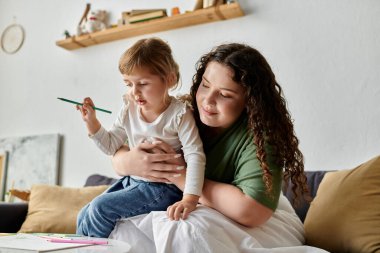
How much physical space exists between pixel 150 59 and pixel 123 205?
469mm

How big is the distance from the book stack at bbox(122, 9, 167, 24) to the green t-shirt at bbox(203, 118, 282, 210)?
1.64m

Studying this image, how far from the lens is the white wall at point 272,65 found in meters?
2.26

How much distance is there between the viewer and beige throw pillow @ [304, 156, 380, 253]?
146 cm

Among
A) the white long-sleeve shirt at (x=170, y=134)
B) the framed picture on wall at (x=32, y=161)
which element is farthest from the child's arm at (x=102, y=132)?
the framed picture on wall at (x=32, y=161)

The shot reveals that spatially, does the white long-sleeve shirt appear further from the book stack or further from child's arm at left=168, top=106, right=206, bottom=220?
the book stack

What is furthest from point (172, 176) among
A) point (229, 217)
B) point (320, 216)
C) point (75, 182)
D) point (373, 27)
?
point (75, 182)

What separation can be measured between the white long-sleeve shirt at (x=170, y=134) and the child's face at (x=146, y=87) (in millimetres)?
59

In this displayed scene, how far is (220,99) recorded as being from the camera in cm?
125

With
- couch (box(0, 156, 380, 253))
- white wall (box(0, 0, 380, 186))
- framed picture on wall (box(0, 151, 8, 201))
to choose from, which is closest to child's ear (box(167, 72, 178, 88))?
couch (box(0, 156, 380, 253))

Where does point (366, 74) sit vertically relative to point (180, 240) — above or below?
above

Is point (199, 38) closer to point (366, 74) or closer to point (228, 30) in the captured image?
point (228, 30)

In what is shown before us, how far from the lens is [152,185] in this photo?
1287 millimetres

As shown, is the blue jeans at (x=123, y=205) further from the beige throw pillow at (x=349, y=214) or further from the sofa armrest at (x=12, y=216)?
the sofa armrest at (x=12, y=216)

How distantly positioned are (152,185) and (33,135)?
7.77 feet
